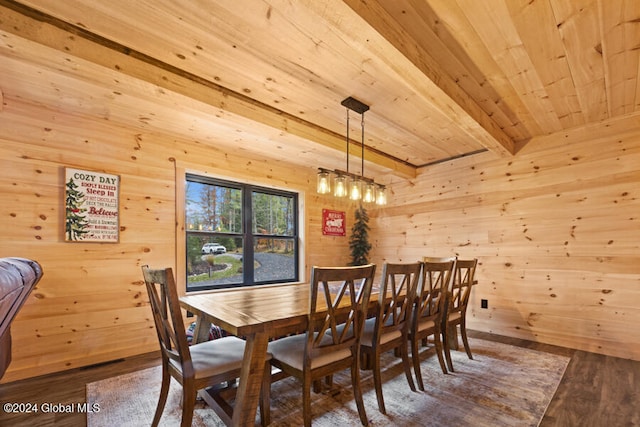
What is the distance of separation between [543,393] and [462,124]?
86.5 inches

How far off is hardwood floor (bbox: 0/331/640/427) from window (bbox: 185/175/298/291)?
105 cm

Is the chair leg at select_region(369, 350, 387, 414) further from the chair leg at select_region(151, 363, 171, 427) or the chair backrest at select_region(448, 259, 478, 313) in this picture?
the chair leg at select_region(151, 363, 171, 427)

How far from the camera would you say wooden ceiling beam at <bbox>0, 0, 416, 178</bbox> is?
159 cm

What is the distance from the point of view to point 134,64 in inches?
76.3

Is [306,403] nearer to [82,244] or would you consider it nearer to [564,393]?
[564,393]

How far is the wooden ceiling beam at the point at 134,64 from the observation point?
1.59 metres

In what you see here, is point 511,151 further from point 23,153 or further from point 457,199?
point 23,153

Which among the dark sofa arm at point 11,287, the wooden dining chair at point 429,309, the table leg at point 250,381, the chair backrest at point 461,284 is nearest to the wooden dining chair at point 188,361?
the table leg at point 250,381

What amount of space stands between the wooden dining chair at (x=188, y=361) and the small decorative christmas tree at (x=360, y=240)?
10.2 feet

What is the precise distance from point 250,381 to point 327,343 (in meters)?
0.49

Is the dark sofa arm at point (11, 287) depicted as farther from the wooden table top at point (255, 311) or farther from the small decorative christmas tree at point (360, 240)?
the small decorative christmas tree at point (360, 240)

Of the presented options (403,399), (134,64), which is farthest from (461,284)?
(134,64)

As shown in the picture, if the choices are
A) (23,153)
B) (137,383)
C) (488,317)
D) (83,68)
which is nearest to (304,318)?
(137,383)

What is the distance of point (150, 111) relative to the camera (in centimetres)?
253
